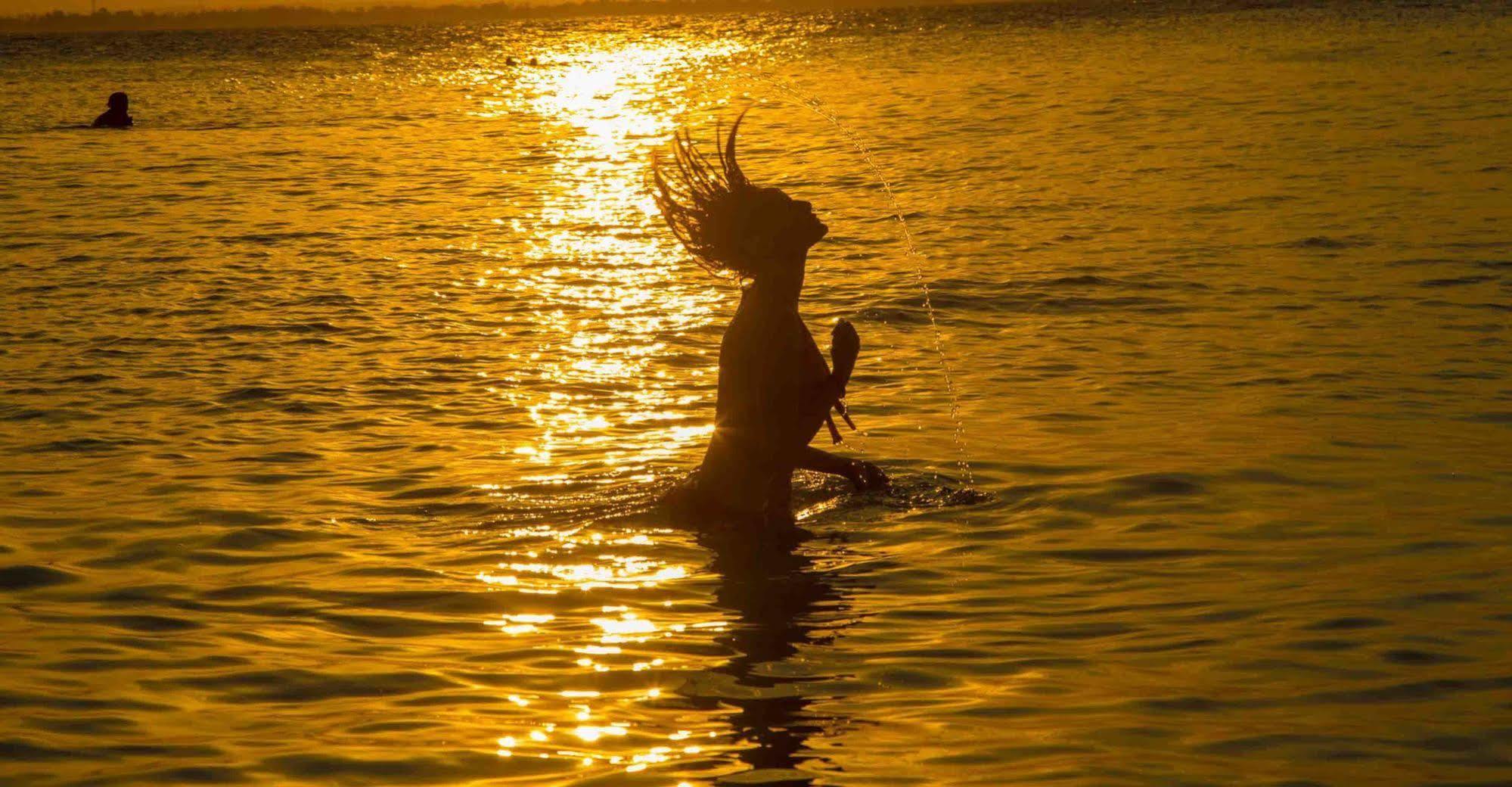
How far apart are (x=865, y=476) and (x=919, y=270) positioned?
986 cm

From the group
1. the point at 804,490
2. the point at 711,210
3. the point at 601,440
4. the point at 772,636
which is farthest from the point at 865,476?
the point at 601,440

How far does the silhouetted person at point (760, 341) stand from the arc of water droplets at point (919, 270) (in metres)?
1.79

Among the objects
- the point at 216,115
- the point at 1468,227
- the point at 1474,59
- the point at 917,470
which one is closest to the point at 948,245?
the point at 1468,227

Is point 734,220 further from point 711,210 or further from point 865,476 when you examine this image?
point 865,476

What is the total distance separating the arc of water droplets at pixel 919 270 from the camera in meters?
11.2

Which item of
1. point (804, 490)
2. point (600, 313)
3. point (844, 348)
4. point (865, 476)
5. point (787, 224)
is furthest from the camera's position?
point (600, 313)

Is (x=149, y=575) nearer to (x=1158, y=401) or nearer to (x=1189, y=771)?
(x=1189, y=771)

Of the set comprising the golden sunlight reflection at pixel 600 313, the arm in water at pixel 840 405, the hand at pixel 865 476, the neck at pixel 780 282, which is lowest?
the golden sunlight reflection at pixel 600 313

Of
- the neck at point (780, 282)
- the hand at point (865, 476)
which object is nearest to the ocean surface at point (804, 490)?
the hand at point (865, 476)

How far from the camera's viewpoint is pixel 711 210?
29.2ft

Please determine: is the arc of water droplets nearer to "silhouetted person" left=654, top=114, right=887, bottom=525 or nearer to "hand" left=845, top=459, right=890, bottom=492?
"hand" left=845, top=459, right=890, bottom=492

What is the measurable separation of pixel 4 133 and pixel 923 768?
133 ft

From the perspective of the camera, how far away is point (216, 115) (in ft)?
156

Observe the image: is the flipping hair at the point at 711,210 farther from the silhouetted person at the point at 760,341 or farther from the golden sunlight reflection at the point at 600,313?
the golden sunlight reflection at the point at 600,313
